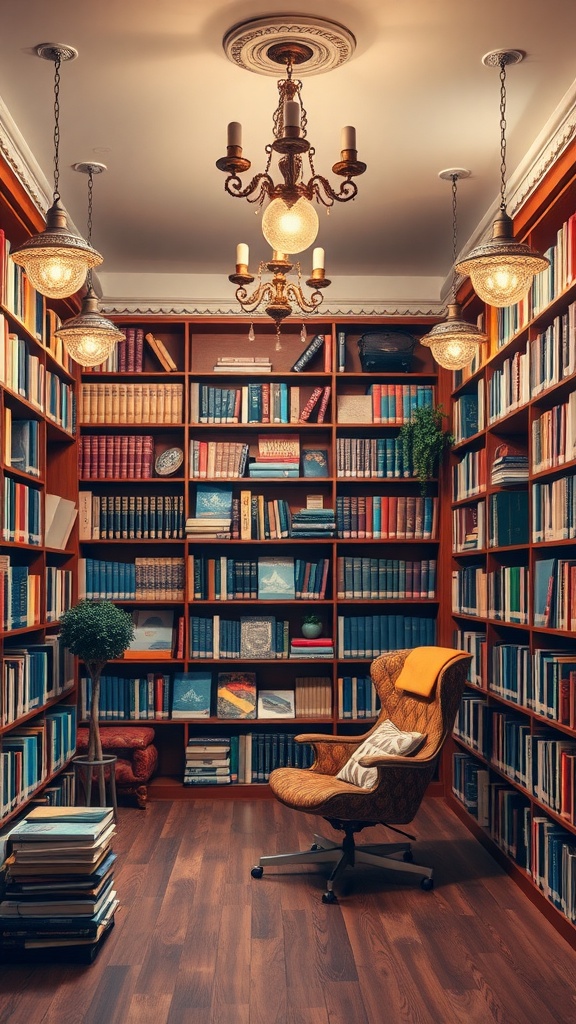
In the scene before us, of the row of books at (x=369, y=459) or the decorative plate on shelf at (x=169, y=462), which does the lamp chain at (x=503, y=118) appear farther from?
the decorative plate on shelf at (x=169, y=462)

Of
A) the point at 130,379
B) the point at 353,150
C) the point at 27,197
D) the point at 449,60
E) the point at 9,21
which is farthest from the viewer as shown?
the point at 130,379

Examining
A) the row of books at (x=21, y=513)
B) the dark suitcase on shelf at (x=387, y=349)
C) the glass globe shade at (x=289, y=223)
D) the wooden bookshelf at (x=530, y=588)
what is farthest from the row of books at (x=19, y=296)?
the wooden bookshelf at (x=530, y=588)

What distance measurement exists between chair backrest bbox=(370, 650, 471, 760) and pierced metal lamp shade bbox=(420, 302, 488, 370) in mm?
1432

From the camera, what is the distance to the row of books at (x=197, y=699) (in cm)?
630

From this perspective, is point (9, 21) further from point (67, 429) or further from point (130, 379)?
point (130, 379)

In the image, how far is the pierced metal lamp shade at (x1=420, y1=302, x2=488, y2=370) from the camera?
15.6 ft

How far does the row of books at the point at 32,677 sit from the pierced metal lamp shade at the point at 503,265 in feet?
8.37

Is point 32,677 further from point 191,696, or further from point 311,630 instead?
point 311,630

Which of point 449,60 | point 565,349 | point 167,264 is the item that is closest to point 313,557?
point 167,264

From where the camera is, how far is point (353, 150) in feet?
10.2

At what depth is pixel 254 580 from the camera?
21.0 ft

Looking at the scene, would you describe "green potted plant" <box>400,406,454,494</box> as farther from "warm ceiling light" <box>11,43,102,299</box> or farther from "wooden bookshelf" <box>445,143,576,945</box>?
"warm ceiling light" <box>11,43,102,299</box>

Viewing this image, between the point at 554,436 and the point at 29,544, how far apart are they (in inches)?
101

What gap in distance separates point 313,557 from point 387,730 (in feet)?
6.15
